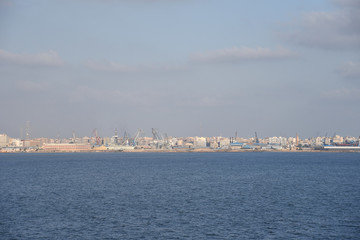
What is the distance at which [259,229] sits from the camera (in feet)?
83.2

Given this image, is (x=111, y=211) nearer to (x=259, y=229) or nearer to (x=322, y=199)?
(x=259, y=229)

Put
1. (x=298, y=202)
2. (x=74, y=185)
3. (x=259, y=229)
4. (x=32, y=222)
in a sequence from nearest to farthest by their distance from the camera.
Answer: (x=259, y=229) → (x=32, y=222) → (x=298, y=202) → (x=74, y=185)

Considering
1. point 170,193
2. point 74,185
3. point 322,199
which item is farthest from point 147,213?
point 74,185

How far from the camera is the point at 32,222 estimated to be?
2720 centimetres

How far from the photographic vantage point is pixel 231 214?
30.0m

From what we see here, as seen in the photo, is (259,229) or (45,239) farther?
(259,229)

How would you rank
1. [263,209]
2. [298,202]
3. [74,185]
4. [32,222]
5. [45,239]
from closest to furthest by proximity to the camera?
[45,239] → [32,222] → [263,209] → [298,202] → [74,185]

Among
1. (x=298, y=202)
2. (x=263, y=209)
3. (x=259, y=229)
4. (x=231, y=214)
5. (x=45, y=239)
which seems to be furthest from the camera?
(x=298, y=202)

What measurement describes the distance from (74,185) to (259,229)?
3029 cm

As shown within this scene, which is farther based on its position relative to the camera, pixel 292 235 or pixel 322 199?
pixel 322 199

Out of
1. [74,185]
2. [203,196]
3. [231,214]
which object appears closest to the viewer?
[231,214]

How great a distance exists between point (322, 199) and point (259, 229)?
1445 cm

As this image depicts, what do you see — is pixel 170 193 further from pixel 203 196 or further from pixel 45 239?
pixel 45 239

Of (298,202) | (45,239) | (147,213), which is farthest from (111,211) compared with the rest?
(298,202)
